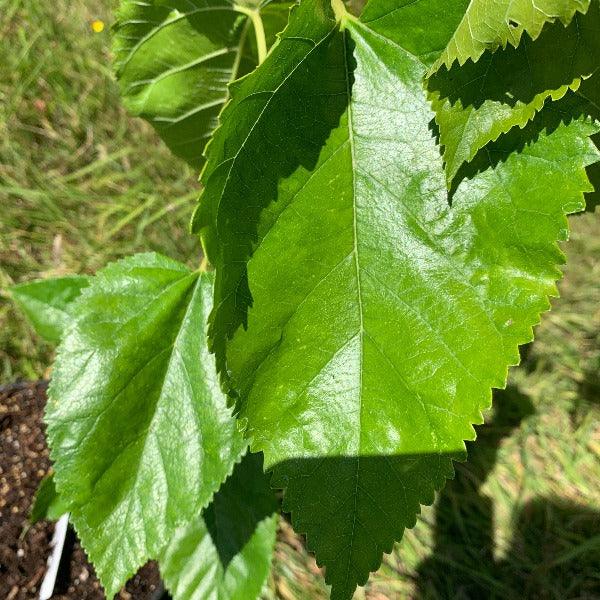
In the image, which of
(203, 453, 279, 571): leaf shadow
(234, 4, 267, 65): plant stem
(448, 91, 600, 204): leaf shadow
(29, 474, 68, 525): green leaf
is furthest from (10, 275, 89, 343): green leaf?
(448, 91, 600, 204): leaf shadow

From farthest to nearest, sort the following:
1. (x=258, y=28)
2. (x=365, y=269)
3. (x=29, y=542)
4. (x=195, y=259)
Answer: (x=195, y=259) → (x=29, y=542) → (x=258, y=28) → (x=365, y=269)

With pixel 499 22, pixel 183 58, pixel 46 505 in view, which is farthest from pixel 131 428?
pixel 499 22

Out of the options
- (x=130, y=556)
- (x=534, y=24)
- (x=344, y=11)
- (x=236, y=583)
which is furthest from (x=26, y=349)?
(x=534, y=24)

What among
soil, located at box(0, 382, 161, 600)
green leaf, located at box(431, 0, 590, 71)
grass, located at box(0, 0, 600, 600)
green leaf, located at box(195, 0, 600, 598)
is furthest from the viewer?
grass, located at box(0, 0, 600, 600)

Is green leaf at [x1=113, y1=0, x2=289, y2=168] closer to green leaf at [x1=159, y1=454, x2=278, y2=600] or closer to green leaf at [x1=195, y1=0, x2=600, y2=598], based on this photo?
green leaf at [x1=195, y1=0, x2=600, y2=598]

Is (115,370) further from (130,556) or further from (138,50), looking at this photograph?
(138,50)

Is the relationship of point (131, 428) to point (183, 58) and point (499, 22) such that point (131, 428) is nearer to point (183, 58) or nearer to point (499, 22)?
point (183, 58)
